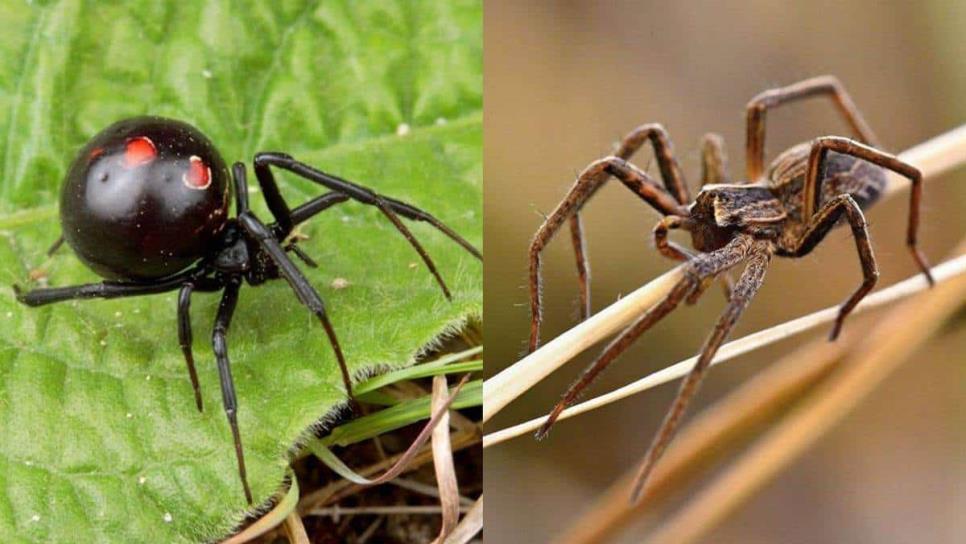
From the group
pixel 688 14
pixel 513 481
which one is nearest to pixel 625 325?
pixel 513 481

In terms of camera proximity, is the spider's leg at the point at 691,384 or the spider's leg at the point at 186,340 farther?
the spider's leg at the point at 186,340

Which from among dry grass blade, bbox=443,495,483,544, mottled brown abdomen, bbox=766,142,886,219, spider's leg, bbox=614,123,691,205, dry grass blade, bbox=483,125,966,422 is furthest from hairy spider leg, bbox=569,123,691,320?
dry grass blade, bbox=443,495,483,544

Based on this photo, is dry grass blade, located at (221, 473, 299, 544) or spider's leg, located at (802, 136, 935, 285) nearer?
dry grass blade, located at (221, 473, 299, 544)

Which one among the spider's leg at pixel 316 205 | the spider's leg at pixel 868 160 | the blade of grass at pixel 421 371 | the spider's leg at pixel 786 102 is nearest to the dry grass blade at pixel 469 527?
the blade of grass at pixel 421 371

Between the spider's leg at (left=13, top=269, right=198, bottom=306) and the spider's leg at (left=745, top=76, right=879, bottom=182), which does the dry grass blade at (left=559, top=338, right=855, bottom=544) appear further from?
the spider's leg at (left=13, top=269, right=198, bottom=306)

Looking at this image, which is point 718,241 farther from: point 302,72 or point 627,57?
point 302,72

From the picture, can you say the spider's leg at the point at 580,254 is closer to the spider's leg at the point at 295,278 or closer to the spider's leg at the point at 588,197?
the spider's leg at the point at 588,197

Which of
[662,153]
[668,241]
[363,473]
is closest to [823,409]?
[668,241]

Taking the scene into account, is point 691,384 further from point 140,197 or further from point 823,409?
point 140,197
